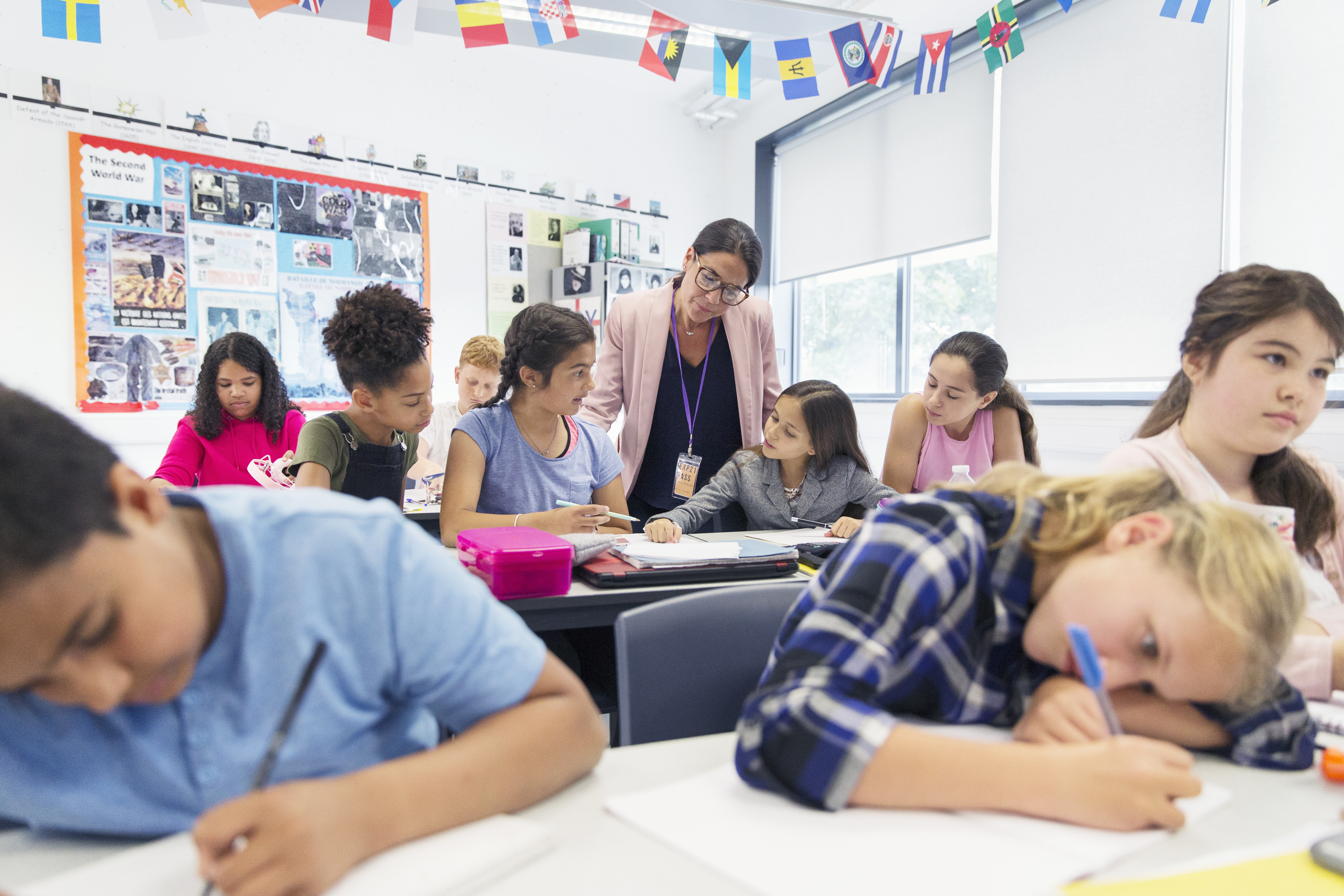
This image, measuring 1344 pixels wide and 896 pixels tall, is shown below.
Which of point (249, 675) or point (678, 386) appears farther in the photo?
point (678, 386)

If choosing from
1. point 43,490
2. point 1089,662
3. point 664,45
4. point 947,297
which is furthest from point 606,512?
point 947,297

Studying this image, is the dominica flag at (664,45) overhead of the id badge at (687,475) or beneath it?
overhead

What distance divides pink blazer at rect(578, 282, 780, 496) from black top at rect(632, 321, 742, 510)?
0.03 metres

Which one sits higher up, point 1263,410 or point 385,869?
point 1263,410

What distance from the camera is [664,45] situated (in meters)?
2.94

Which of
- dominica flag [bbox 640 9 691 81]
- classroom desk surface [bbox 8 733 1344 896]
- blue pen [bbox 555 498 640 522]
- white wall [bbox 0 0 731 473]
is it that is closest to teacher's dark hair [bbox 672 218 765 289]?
blue pen [bbox 555 498 640 522]

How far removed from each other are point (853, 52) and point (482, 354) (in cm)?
193

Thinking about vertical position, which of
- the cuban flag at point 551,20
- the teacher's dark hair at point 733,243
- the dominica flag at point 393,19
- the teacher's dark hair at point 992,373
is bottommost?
the teacher's dark hair at point 992,373

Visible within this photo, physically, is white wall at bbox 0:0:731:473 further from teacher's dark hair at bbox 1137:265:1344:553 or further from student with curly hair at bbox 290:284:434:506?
teacher's dark hair at bbox 1137:265:1344:553

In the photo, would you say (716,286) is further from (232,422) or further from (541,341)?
(232,422)

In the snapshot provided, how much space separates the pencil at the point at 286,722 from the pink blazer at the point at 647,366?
6.06 feet

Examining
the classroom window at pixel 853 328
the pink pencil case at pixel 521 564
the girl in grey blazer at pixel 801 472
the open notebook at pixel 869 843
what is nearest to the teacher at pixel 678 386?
the girl in grey blazer at pixel 801 472

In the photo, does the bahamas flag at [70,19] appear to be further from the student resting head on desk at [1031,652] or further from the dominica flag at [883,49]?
the student resting head on desk at [1031,652]

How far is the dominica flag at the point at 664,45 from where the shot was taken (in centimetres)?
288
